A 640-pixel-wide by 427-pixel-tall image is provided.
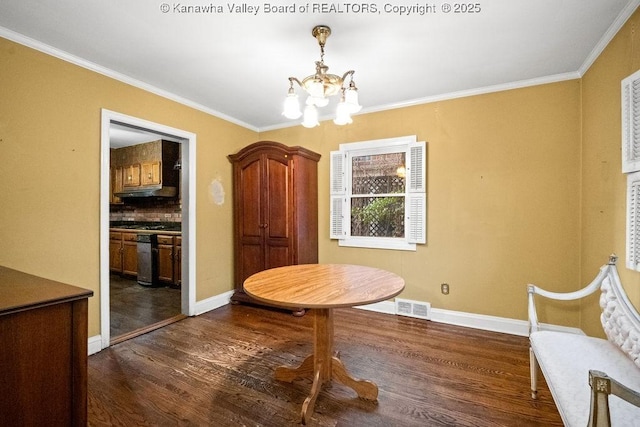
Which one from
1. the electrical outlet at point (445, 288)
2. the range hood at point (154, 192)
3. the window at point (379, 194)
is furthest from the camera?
the range hood at point (154, 192)

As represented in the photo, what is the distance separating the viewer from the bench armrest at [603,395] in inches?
32.5

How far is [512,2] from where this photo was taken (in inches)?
64.6

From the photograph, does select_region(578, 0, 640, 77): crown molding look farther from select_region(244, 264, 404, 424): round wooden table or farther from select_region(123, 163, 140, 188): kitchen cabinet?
select_region(123, 163, 140, 188): kitchen cabinet

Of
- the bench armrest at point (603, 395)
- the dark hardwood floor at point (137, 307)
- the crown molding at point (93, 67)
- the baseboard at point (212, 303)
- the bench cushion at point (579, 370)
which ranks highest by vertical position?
the crown molding at point (93, 67)

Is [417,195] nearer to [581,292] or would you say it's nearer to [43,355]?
[581,292]

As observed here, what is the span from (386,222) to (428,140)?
104cm

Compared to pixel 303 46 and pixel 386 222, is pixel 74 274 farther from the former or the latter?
pixel 386 222

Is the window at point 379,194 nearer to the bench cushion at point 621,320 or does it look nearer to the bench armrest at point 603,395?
the bench cushion at point 621,320

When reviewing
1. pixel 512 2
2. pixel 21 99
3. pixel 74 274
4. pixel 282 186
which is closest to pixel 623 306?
pixel 512 2

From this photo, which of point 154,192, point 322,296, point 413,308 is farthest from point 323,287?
point 154,192

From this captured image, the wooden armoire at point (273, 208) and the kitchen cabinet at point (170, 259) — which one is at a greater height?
the wooden armoire at point (273, 208)

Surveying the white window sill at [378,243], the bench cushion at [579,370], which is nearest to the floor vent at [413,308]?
the white window sill at [378,243]

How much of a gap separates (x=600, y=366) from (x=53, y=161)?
12.0ft

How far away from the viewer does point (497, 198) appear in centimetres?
276
